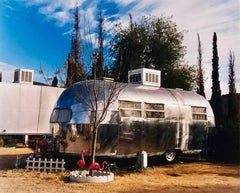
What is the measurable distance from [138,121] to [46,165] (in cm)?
407

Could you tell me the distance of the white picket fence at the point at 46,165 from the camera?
11.4 meters

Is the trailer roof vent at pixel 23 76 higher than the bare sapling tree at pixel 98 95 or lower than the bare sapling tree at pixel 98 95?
higher

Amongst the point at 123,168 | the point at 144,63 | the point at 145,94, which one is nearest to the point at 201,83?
the point at 144,63

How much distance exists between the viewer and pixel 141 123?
13266 mm

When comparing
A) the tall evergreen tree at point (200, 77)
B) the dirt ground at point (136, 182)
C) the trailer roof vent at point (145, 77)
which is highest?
the tall evergreen tree at point (200, 77)

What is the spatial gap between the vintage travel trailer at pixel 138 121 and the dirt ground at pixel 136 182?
3.80ft

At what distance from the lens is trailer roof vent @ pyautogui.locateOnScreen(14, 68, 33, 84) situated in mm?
20406

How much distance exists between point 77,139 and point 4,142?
9900 mm

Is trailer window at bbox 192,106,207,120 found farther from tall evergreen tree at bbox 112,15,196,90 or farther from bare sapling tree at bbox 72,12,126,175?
tall evergreen tree at bbox 112,15,196,90

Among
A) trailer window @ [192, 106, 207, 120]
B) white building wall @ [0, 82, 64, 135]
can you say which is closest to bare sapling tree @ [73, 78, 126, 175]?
trailer window @ [192, 106, 207, 120]

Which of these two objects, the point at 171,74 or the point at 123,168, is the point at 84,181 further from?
the point at 171,74

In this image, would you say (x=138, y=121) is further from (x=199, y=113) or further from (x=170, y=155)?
(x=199, y=113)

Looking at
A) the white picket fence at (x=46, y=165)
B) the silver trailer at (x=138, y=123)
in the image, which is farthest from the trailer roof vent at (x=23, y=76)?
the white picket fence at (x=46, y=165)

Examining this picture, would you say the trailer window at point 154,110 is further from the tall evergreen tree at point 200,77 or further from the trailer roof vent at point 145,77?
the tall evergreen tree at point 200,77
